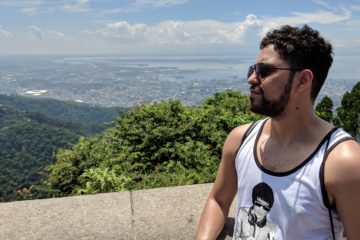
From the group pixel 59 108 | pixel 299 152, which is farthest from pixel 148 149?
pixel 59 108

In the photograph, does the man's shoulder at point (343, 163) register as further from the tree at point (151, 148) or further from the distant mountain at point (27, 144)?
the distant mountain at point (27, 144)

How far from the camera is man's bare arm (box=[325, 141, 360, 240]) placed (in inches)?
53.2

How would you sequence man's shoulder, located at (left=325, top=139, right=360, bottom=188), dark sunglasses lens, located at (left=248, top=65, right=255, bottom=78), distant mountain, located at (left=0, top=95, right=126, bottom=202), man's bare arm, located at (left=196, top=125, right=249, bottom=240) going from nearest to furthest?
1. man's shoulder, located at (left=325, top=139, right=360, bottom=188)
2. dark sunglasses lens, located at (left=248, top=65, right=255, bottom=78)
3. man's bare arm, located at (left=196, top=125, right=249, bottom=240)
4. distant mountain, located at (left=0, top=95, right=126, bottom=202)

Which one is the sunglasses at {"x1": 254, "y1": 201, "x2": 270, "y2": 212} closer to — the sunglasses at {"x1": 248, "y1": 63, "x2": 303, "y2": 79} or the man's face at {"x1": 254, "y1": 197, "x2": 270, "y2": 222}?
the man's face at {"x1": 254, "y1": 197, "x2": 270, "y2": 222}

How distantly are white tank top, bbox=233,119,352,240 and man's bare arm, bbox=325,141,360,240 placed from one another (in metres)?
0.03

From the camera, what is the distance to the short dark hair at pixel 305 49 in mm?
1506

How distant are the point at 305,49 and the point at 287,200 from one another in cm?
56

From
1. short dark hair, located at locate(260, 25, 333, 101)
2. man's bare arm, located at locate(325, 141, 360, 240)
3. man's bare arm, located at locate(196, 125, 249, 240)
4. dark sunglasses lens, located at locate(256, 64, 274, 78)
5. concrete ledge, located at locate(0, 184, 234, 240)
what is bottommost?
concrete ledge, located at locate(0, 184, 234, 240)

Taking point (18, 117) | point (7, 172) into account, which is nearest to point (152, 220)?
point (7, 172)

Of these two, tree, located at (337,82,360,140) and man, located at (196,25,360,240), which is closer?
man, located at (196,25,360,240)

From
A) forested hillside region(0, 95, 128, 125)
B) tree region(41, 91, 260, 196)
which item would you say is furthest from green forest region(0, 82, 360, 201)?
forested hillside region(0, 95, 128, 125)

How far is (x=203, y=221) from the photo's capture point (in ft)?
6.31

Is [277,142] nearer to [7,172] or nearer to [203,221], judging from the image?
[203,221]

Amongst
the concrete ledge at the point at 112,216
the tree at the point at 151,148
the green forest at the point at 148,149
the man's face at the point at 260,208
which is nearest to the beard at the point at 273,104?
the man's face at the point at 260,208
